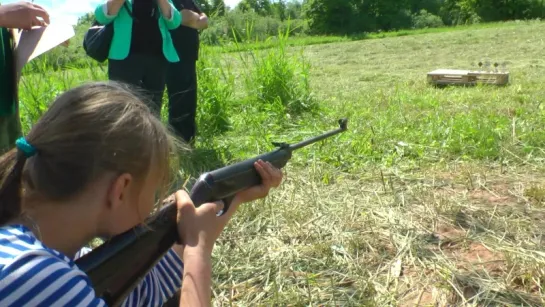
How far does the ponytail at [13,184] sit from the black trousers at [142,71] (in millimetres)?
2695

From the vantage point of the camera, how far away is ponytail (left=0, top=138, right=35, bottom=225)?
1.35 meters

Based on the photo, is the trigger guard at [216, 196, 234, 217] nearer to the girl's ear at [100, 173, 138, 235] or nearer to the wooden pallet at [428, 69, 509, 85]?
the girl's ear at [100, 173, 138, 235]

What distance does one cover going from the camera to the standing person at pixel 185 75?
4.52 m

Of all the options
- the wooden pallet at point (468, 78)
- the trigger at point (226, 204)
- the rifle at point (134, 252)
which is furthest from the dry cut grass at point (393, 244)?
the wooden pallet at point (468, 78)

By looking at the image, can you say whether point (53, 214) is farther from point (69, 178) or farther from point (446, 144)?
point (446, 144)

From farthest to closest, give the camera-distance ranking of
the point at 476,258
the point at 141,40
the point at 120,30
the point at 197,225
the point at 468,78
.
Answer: the point at 468,78 → the point at 141,40 → the point at 120,30 → the point at 476,258 → the point at 197,225

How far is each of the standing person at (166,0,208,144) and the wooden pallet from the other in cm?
438

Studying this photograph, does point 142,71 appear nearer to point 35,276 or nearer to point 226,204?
point 226,204

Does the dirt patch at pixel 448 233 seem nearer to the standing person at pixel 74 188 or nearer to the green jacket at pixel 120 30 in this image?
the standing person at pixel 74 188

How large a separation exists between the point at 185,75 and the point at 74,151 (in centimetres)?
343

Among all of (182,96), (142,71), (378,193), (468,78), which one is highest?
(142,71)

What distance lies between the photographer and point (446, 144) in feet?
14.5

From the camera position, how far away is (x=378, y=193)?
3.60 meters

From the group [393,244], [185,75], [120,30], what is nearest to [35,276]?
[393,244]
